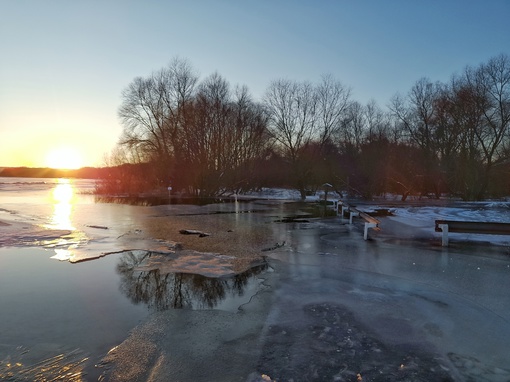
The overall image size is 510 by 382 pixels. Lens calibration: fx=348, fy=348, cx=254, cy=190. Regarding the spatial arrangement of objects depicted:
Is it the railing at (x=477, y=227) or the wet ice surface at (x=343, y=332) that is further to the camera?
the railing at (x=477, y=227)

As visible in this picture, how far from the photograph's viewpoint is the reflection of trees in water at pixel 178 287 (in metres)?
6.00

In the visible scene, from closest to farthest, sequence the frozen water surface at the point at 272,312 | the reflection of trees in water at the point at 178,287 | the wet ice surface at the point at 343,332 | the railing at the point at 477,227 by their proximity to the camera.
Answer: the wet ice surface at the point at 343,332 < the frozen water surface at the point at 272,312 < the reflection of trees in water at the point at 178,287 < the railing at the point at 477,227

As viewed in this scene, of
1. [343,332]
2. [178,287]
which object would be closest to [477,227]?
[343,332]

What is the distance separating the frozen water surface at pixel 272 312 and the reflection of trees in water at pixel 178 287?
1.3 inches

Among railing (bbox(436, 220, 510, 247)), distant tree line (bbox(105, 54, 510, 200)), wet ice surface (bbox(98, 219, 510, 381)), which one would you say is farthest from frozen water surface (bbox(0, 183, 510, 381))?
distant tree line (bbox(105, 54, 510, 200))

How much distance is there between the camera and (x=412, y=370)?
3.85 metres

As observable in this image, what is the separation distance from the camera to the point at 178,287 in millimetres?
6816

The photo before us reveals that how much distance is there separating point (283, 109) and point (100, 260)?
43.9 metres

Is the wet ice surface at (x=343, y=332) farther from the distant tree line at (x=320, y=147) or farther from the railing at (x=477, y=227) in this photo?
the distant tree line at (x=320, y=147)

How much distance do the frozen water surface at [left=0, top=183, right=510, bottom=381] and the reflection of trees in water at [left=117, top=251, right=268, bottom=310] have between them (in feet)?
0.11

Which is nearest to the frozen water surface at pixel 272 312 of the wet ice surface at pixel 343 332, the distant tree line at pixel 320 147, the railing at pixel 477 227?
the wet ice surface at pixel 343 332

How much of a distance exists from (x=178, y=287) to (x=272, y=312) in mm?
2181

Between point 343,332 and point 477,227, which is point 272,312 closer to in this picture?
point 343,332

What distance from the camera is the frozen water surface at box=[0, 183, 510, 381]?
3.95 meters
